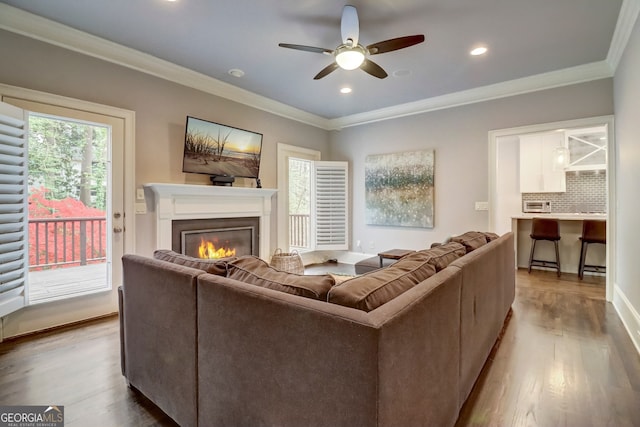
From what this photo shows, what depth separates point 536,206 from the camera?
18.6 feet

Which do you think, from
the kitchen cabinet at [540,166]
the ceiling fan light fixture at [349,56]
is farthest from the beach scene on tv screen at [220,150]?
the kitchen cabinet at [540,166]

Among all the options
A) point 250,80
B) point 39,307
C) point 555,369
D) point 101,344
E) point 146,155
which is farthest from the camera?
point 250,80

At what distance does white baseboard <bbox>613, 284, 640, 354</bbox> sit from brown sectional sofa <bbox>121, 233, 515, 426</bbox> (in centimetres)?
174

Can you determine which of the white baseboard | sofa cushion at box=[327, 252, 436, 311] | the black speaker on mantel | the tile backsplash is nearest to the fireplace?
the black speaker on mantel

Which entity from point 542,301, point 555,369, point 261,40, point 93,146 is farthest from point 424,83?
point 93,146

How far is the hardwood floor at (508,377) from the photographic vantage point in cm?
166

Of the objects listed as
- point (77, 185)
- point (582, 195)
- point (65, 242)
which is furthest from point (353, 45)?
point (582, 195)

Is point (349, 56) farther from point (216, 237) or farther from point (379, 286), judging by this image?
point (216, 237)

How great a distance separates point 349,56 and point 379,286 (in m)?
2.22

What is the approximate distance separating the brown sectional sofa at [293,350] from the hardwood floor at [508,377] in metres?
0.17

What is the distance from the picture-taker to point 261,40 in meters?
3.05

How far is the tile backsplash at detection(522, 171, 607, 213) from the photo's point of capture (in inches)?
207

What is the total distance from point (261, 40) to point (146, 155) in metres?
1.78

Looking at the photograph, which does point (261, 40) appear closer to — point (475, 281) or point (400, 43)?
A: point (400, 43)
